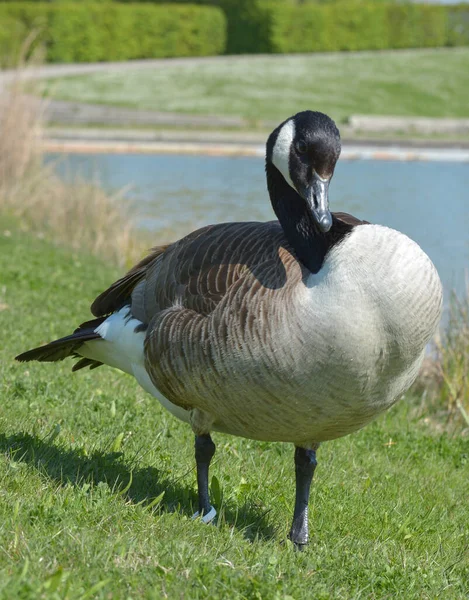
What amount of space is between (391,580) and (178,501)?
1.15 meters

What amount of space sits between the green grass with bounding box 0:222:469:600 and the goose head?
1210mm

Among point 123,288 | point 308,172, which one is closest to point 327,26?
point 123,288

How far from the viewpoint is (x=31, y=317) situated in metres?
7.73

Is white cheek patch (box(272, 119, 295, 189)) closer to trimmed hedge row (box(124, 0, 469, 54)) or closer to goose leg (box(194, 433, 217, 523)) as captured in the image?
goose leg (box(194, 433, 217, 523))

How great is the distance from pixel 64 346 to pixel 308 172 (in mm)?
1670

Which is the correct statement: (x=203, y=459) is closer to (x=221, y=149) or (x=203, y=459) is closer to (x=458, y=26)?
(x=221, y=149)

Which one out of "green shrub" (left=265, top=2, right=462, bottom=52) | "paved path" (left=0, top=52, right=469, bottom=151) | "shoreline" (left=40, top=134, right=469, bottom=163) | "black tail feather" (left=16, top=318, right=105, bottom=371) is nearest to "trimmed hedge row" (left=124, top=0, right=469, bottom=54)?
"green shrub" (left=265, top=2, right=462, bottom=52)

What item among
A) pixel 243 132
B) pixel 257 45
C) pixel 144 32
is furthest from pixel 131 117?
pixel 257 45

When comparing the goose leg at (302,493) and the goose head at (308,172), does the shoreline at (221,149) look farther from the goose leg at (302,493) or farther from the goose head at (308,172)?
the goose head at (308,172)

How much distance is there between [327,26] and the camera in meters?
47.8

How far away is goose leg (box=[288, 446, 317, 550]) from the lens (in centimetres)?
421

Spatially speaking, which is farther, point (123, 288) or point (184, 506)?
point (123, 288)

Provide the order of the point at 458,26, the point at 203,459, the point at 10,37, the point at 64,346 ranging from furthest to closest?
the point at 458,26, the point at 10,37, the point at 64,346, the point at 203,459

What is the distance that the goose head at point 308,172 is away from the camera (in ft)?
12.3
